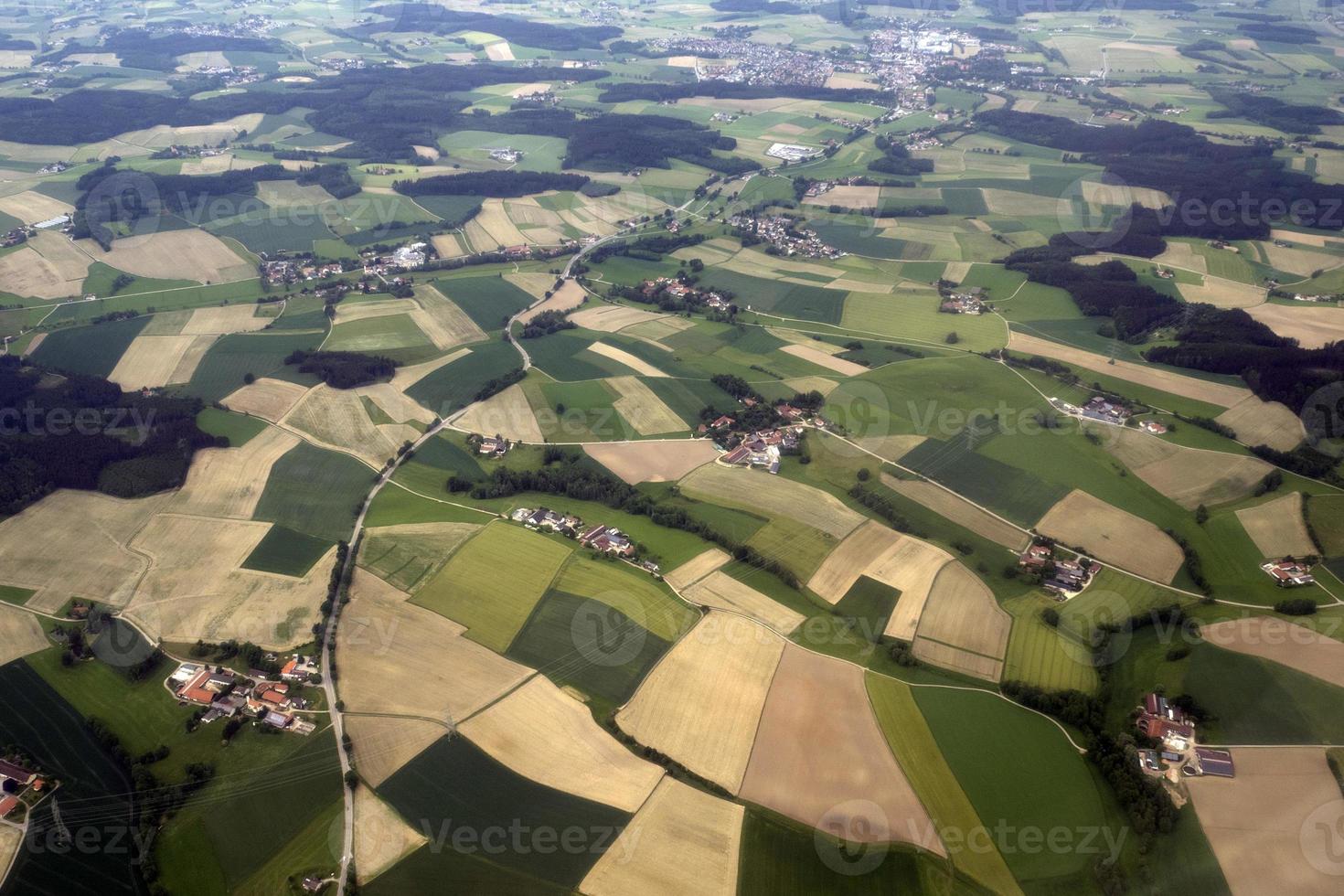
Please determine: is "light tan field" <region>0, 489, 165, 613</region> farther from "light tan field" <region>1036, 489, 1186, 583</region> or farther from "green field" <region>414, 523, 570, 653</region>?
"light tan field" <region>1036, 489, 1186, 583</region>

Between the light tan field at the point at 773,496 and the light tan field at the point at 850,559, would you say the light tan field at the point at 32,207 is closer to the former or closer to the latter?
the light tan field at the point at 773,496

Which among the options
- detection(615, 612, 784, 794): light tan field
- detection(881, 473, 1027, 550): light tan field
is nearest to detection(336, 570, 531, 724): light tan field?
detection(615, 612, 784, 794): light tan field

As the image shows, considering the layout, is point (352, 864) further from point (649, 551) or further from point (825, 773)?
point (649, 551)

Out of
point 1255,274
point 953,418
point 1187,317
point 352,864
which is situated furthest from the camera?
point 1255,274

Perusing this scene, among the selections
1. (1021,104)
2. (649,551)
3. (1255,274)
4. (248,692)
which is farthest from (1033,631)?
(1021,104)

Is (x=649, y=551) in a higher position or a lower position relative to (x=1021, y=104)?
lower
